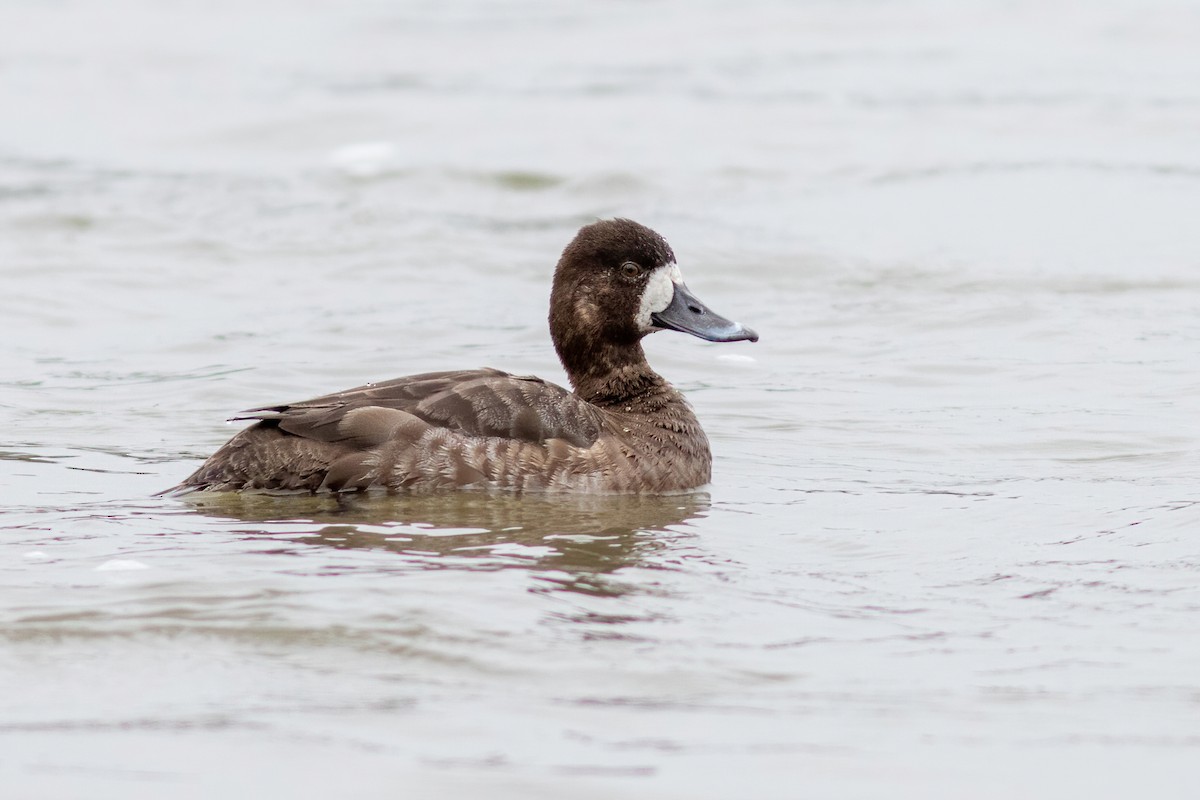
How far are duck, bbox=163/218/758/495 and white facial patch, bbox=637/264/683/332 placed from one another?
5 centimetres

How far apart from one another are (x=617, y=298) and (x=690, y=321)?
0.34m

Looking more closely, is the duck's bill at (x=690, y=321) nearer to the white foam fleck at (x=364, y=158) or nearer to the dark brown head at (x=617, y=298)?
the dark brown head at (x=617, y=298)

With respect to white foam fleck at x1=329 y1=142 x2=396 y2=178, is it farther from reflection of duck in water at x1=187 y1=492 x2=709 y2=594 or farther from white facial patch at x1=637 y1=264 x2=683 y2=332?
reflection of duck in water at x1=187 y1=492 x2=709 y2=594

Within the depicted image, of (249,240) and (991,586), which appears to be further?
(249,240)

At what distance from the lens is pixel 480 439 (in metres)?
7.00

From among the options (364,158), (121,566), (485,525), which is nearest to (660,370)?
(485,525)

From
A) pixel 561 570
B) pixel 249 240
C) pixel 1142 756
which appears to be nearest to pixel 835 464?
pixel 561 570

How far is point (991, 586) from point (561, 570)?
136 cm

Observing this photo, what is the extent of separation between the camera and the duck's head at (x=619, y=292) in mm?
7750

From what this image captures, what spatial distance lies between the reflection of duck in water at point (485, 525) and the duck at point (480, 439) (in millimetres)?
64

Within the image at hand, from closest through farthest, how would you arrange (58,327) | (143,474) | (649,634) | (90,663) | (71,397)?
(90,663) → (649,634) → (143,474) → (71,397) → (58,327)

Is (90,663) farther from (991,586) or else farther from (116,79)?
(116,79)

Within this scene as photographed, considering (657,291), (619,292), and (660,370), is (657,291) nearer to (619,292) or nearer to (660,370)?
Answer: (619,292)

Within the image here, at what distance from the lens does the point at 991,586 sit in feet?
19.2
